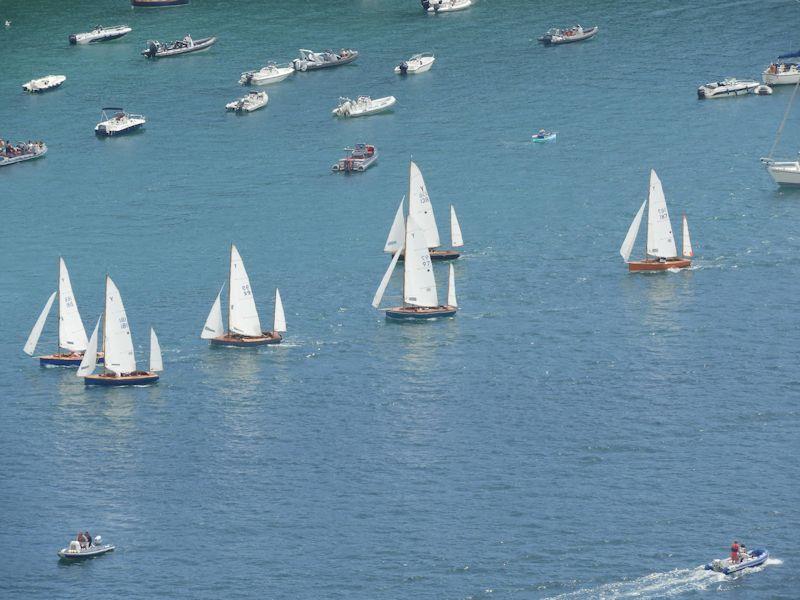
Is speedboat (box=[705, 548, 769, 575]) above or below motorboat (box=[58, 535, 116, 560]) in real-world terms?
below

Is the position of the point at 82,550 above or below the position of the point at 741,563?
above

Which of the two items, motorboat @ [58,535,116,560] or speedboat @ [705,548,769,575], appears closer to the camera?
speedboat @ [705,548,769,575]

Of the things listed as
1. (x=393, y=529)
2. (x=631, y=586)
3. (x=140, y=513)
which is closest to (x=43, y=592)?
(x=140, y=513)

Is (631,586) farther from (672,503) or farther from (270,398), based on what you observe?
(270,398)

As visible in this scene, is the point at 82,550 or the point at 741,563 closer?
the point at 741,563
